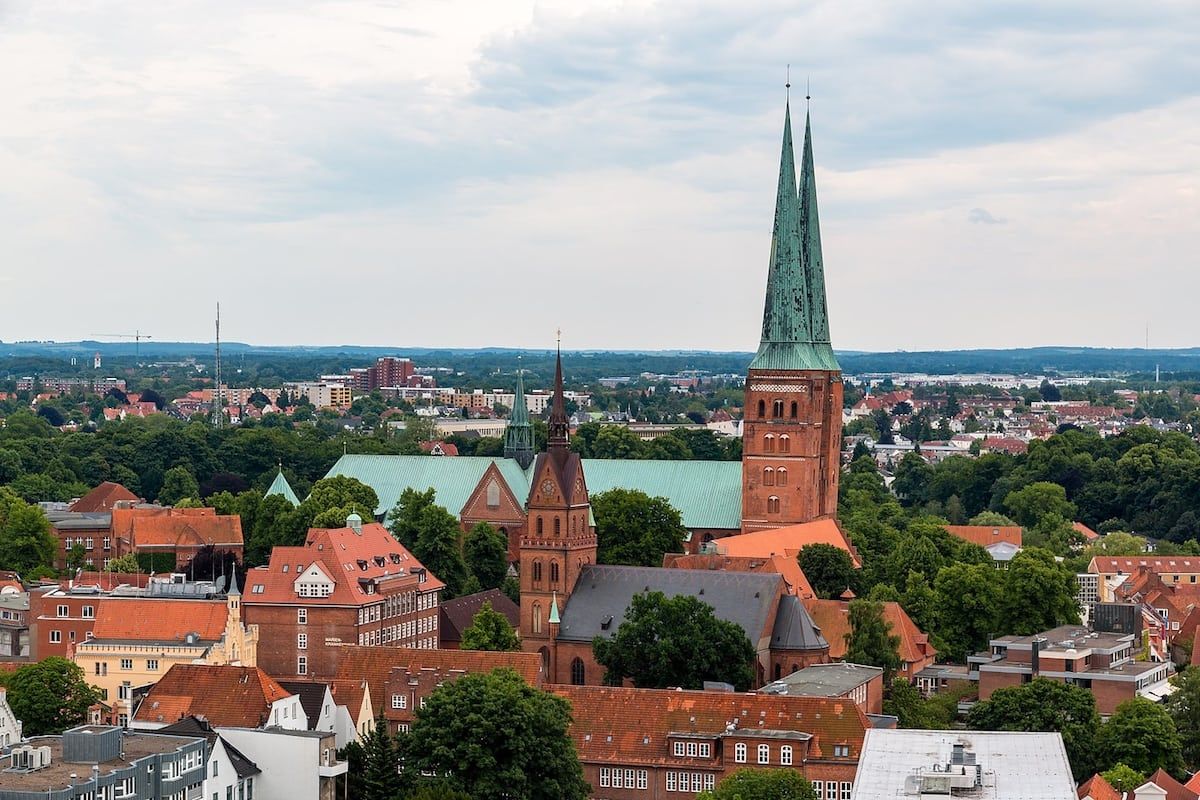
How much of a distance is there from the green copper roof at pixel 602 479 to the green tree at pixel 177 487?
33.4 meters

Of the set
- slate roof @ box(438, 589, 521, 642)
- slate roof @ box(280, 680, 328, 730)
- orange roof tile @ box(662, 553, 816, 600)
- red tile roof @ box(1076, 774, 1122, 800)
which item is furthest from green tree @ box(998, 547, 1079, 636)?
slate roof @ box(280, 680, 328, 730)

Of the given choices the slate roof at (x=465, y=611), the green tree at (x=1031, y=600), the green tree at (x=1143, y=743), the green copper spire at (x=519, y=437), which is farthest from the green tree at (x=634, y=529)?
the green tree at (x=1143, y=743)

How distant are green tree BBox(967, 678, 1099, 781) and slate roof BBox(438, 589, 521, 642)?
2676 centimetres

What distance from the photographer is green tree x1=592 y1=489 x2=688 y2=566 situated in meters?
121

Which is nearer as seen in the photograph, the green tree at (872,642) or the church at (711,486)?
the green tree at (872,642)

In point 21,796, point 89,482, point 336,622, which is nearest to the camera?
point 21,796

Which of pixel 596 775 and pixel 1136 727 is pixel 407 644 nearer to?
pixel 596 775

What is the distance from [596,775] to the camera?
81938 mm

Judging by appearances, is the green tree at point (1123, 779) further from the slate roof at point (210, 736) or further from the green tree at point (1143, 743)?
the slate roof at point (210, 736)

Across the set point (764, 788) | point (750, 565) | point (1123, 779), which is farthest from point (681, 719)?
point (750, 565)

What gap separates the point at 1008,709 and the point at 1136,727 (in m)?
4.86

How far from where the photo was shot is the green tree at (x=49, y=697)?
8462cm

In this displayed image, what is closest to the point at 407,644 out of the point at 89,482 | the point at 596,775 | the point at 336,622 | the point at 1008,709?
the point at 336,622

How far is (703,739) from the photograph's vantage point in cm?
8106
